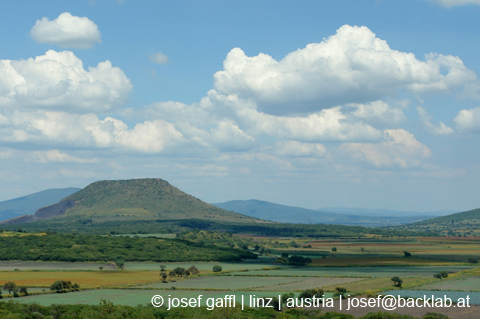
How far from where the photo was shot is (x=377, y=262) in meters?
147

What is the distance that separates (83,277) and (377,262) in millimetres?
81361

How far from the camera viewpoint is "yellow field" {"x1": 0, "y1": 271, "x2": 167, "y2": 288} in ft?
341

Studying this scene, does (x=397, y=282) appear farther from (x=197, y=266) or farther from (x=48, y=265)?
(x=48, y=265)

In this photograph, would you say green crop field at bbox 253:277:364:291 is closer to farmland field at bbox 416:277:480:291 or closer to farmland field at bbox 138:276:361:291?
farmland field at bbox 138:276:361:291

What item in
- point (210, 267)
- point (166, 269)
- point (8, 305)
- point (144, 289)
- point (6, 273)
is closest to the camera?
point (8, 305)

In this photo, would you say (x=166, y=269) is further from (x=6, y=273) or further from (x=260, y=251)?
(x=260, y=251)

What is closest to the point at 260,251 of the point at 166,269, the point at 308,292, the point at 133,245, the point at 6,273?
the point at 133,245

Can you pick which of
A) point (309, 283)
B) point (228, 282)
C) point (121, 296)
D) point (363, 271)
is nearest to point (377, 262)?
point (363, 271)

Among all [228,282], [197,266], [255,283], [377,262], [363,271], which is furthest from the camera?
[377,262]

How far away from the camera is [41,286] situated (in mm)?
99000

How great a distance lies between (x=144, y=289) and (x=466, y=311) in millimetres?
55069

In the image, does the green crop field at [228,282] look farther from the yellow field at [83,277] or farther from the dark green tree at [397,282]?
the dark green tree at [397,282]

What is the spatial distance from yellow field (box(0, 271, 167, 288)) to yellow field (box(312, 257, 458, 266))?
51307 mm

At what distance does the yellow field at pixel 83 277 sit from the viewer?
341 feet
